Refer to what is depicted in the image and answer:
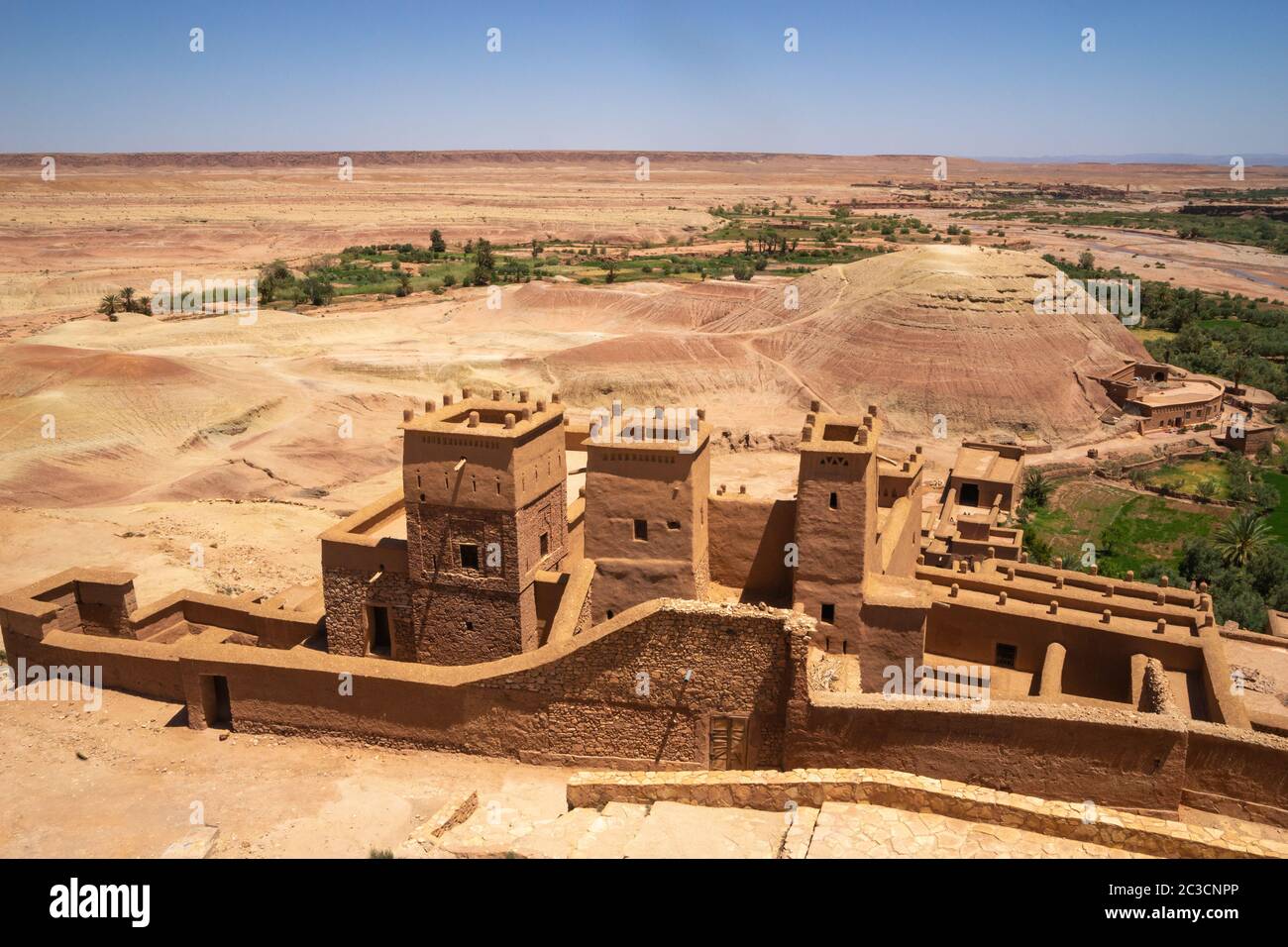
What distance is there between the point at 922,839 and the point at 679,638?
4933 mm

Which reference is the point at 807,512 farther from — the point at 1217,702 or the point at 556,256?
the point at 556,256

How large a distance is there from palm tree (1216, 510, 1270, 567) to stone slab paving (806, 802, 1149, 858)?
93.7 feet

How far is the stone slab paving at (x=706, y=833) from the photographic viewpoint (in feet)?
37.1

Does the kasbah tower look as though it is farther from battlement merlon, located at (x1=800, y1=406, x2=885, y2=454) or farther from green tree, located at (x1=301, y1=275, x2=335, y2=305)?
green tree, located at (x1=301, y1=275, x2=335, y2=305)

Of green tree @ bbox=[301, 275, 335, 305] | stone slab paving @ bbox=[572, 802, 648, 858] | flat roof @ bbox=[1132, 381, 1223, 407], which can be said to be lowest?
stone slab paving @ bbox=[572, 802, 648, 858]

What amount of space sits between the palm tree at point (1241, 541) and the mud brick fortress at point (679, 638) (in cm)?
1223

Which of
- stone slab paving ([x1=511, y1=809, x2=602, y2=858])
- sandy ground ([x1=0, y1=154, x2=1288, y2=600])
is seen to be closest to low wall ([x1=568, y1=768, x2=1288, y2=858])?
stone slab paving ([x1=511, y1=809, x2=602, y2=858])

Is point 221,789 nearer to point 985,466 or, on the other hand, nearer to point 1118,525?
point 985,466

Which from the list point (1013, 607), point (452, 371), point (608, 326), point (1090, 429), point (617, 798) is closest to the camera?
point (617, 798)

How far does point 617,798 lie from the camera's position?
13188 millimetres

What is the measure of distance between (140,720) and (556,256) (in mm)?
100096

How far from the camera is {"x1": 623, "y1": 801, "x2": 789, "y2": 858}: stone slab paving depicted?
11305 mm
